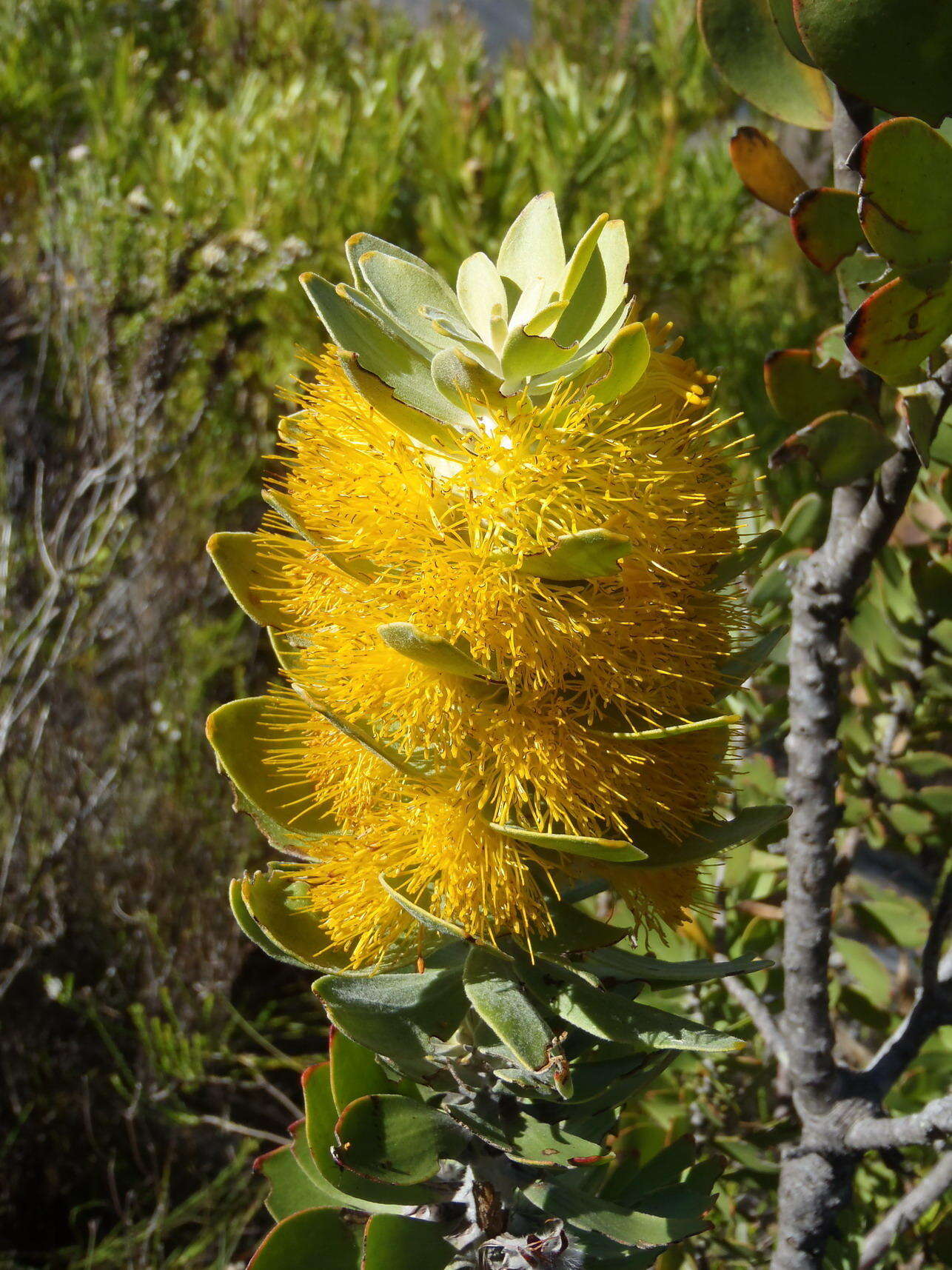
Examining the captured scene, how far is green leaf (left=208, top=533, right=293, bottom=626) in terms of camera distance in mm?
911

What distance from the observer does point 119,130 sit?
396 cm

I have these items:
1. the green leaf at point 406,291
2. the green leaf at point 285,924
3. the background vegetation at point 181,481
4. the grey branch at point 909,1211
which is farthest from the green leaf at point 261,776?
the background vegetation at point 181,481

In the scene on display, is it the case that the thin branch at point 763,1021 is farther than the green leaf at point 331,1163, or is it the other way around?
the thin branch at point 763,1021

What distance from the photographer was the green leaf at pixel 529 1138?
85 cm

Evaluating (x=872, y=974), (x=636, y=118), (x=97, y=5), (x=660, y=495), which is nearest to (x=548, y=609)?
(x=660, y=495)

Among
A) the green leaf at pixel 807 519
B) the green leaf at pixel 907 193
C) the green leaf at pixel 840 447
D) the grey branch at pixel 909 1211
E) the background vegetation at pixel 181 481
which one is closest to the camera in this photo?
the green leaf at pixel 907 193

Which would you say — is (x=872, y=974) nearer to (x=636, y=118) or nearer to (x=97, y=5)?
(x=636, y=118)

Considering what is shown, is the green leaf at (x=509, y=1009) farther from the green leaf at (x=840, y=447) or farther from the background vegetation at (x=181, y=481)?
the background vegetation at (x=181, y=481)

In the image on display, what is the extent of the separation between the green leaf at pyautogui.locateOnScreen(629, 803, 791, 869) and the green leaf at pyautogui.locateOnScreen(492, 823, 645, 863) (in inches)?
4.6

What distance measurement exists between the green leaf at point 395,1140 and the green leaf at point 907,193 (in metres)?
0.83

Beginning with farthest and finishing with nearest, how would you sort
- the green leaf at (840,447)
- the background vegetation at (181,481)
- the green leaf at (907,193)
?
the background vegetation at (181,481)
the green leaf at (840,447)
the green leaf at (907,193)

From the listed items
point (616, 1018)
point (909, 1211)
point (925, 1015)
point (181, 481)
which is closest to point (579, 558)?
point (616, 1018)

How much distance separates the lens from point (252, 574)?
0.93 m

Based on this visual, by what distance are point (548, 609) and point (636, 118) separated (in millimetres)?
4107
